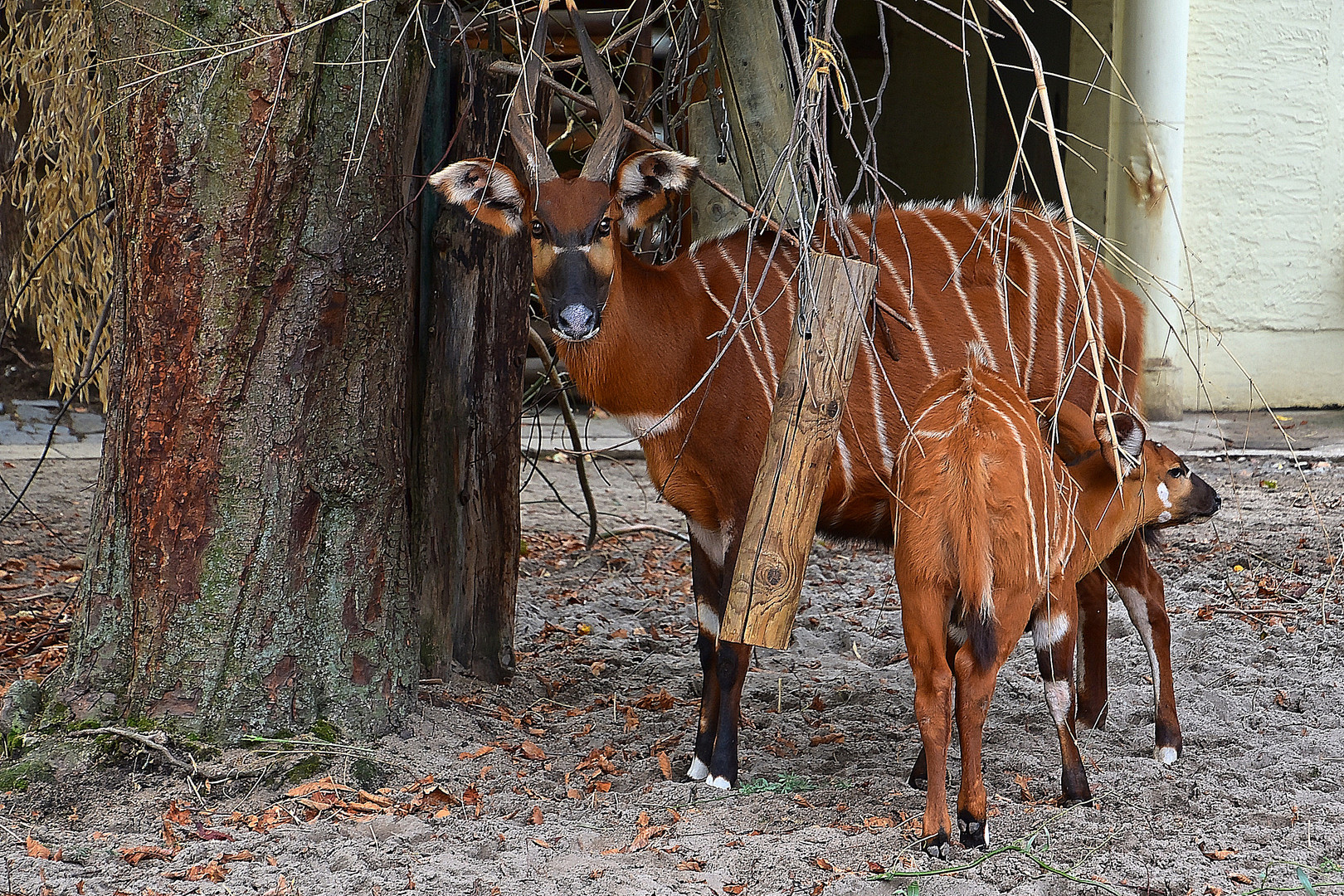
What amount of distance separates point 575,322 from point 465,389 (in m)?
0.78

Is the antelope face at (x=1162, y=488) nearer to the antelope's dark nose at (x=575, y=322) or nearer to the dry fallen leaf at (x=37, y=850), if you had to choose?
the antelope's dark nose at (x=575, y=322)

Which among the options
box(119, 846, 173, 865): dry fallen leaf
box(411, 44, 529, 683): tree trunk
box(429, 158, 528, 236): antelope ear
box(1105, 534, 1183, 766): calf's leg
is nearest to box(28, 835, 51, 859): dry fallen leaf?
box(119, 846, 173, 865): dry fallen leaf

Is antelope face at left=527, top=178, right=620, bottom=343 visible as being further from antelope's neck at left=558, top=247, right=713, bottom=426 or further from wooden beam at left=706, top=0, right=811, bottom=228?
wooden beam at left=706, top=0, right=811, bottom=228

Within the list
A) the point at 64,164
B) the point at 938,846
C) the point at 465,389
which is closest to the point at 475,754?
the point at 465,389

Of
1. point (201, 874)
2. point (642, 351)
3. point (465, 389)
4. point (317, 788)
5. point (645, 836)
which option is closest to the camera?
point (201, 874)

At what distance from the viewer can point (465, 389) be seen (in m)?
3.86

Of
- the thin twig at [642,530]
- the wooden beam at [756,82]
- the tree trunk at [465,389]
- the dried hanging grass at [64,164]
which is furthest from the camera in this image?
the thin twig at [642,530]

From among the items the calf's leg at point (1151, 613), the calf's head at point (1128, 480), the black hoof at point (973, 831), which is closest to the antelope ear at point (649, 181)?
the calf's head at point (1128, 480)

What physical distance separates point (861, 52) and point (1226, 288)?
4.38 meters

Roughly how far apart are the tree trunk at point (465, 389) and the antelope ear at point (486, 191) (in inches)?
13.2

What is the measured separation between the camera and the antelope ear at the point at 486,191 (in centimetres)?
325

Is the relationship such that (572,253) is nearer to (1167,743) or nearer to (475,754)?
(475,754)

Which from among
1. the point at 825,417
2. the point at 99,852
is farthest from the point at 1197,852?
the point at 99,852

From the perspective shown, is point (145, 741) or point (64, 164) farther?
point (64, 164)
